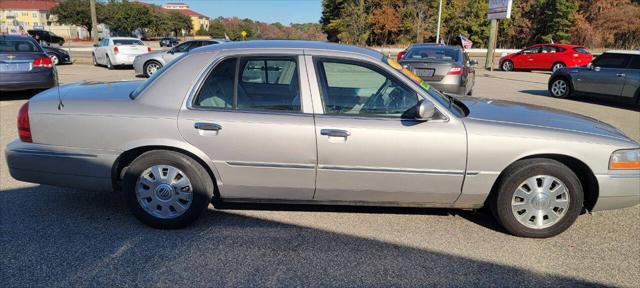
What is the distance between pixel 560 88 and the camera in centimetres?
1290

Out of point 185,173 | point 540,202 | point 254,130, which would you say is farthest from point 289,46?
point 540,202

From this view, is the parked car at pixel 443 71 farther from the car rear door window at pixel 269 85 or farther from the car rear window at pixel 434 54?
the car rear door window at pixel 269 85

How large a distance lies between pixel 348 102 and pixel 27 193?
133 inches

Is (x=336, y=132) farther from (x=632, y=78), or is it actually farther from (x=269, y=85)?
(x=632, y=78)

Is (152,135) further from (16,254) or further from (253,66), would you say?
(16,254)

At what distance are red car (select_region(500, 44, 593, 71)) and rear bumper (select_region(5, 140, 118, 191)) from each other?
22605 millimetres

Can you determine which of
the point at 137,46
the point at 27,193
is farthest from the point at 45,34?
the point at 27,193

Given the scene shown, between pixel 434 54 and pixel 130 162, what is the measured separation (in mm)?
8599

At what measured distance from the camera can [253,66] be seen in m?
3.71

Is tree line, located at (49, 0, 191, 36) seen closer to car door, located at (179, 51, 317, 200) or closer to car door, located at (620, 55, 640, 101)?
car door, located at (620, 55, 640, 101)

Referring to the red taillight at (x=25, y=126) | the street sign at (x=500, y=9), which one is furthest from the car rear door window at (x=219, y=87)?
the street sign at (x=500, y=9)

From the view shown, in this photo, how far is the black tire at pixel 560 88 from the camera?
12698 millimetres

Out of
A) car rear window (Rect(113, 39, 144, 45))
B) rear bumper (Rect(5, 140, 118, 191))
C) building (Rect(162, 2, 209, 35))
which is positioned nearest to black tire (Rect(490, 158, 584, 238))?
rear bumper (Rect(5, 140, 118, 191))

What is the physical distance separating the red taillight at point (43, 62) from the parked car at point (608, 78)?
13.4m
